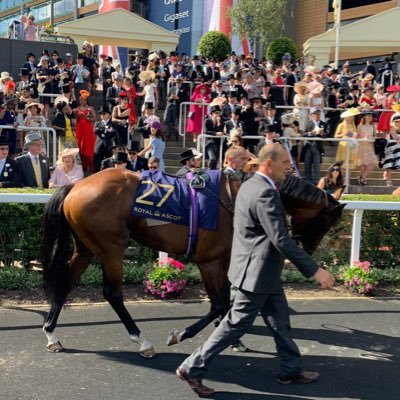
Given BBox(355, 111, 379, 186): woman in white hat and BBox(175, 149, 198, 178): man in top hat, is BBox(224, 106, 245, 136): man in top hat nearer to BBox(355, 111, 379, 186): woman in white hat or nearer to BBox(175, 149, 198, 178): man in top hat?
BBox(355, 111, 379, 186): woman in white hat

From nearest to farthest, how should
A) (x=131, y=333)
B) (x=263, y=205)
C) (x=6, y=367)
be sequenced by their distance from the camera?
(x=263, y=205) → (x=6, y=367) → (x=131, y=333)

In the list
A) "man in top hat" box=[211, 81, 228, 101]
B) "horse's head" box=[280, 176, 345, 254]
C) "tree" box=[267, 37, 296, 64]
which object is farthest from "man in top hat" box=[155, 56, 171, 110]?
"tree" box=[267, 37, 296, 64]

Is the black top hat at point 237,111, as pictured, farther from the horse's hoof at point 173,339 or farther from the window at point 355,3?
the window at point 355,3

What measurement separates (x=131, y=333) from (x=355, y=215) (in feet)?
10.4

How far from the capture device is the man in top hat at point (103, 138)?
10.9 metres

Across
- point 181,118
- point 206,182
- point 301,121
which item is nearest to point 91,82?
point 181,118

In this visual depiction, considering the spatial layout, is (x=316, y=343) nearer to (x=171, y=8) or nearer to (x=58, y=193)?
(x=58, y=193)

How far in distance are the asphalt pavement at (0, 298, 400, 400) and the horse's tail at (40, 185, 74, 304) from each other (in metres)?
0.42

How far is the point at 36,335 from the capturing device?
4.88 meters

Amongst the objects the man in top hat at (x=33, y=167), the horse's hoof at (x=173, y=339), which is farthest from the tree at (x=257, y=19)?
the horse's hoof at (x=173, y=339)

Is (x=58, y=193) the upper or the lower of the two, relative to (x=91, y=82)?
lower

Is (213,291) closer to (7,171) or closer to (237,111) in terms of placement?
(7,171)

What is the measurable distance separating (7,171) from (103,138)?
11.7 ft

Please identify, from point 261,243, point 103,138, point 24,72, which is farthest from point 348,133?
point 261,243
